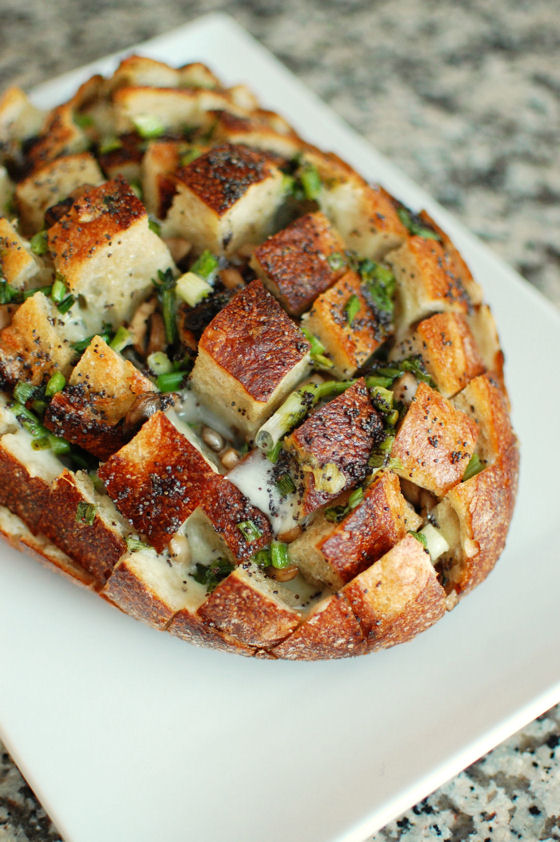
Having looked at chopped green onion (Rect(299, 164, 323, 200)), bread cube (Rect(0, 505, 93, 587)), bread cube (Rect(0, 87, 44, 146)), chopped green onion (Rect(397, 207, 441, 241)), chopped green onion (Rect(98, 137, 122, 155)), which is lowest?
bread cube (Rect(0, 505, 93, 587))

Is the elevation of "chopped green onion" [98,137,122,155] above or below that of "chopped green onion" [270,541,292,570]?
above

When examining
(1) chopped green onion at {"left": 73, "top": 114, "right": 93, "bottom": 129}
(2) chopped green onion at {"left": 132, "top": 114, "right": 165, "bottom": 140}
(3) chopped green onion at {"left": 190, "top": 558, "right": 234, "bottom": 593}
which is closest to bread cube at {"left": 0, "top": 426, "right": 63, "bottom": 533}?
(3) chopped green onion at {"left": 190, "top": 558, "right": 234, "bottom": 593}

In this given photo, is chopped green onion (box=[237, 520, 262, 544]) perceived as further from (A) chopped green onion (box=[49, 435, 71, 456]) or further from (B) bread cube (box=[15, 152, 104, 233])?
(B) bread cube (box=[15, 152, 104, 233])

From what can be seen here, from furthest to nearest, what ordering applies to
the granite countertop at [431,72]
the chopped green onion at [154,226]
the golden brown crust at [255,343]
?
the granite countertop at [431,72], the chopped green onion at [154,226], the golden brown crust at [255,343]

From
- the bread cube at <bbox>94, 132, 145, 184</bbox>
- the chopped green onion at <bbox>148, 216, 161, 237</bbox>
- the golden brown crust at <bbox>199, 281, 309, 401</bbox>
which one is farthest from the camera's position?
the bread cube at <bbox>94, 132, 145, 184</bbox>

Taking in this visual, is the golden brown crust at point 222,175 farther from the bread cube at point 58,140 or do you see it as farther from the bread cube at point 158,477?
the bread cube at point 158,477

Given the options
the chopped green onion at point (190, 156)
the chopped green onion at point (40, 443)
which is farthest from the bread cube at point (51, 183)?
the chopped green onion at point (40, 443)

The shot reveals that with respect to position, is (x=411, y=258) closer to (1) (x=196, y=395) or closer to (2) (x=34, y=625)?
(1) (x=196, y=395)
